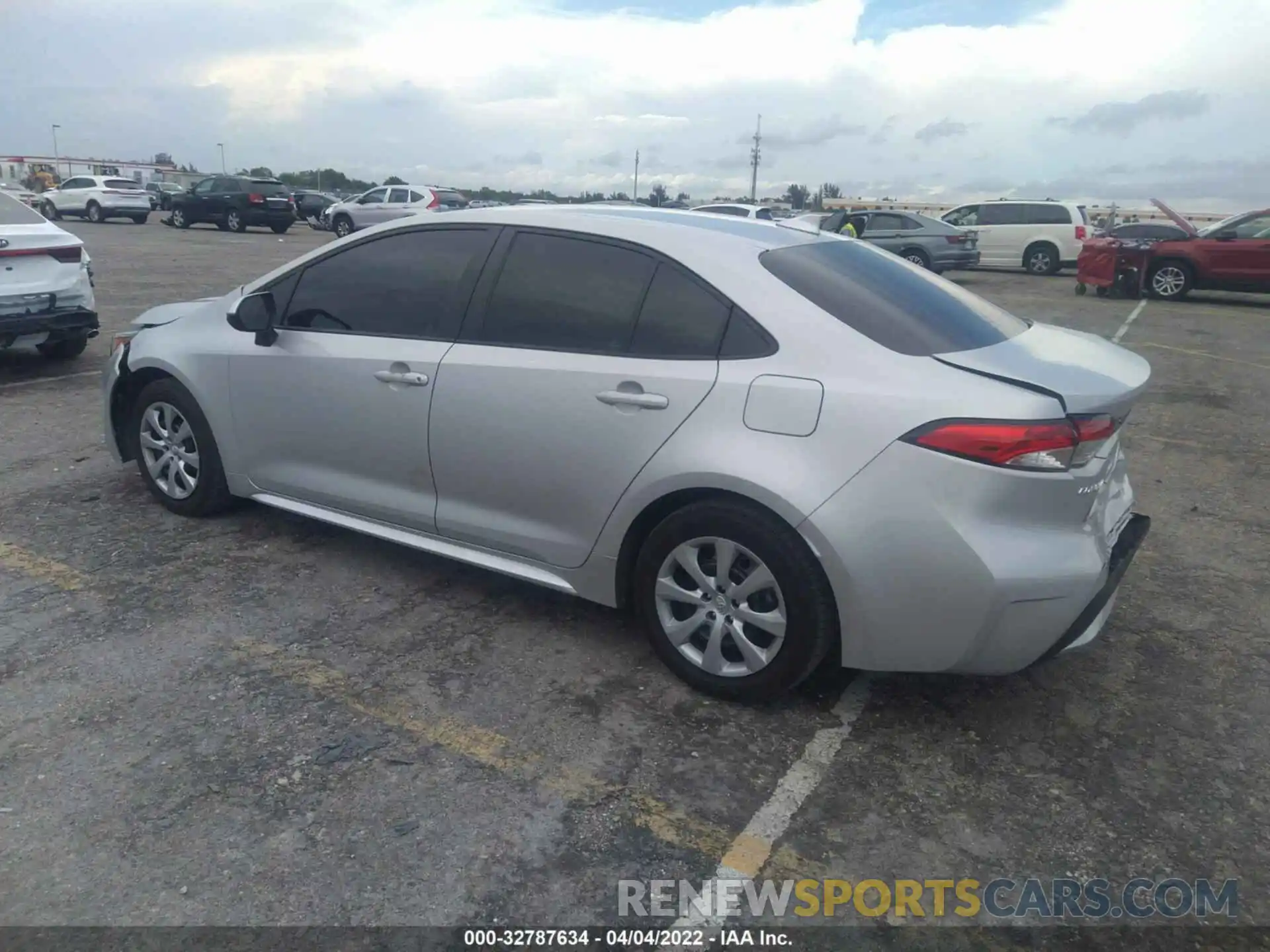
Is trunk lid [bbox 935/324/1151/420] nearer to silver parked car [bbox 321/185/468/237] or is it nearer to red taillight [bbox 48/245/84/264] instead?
red taillight [bbox 48/245/84/264]

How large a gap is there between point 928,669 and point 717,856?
3.01 feet

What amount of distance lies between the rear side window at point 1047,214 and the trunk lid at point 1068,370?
862 inches

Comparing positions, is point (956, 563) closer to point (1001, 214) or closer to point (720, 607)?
point (720, 607)

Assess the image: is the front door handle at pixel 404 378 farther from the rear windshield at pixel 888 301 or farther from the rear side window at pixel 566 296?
the rear windshield at pixel 888 301

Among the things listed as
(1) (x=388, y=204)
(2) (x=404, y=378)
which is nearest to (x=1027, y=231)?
(1) (x=388, y=204)

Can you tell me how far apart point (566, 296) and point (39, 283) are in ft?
19.3

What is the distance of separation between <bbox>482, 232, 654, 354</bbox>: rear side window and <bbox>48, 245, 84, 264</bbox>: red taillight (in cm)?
564

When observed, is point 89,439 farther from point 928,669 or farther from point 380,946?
point 928,669

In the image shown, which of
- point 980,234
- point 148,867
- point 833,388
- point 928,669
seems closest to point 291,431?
point 148,867

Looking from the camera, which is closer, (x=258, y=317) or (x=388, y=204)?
(x=258, y=317)

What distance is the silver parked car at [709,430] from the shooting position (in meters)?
2.94

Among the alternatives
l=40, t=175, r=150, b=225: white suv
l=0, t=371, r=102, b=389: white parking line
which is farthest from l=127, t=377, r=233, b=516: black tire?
l=40, t=175, r=150, b=225: white suv

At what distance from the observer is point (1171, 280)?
17.7 metres

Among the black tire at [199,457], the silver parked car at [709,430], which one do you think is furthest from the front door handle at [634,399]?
the black tire at [199,457]
